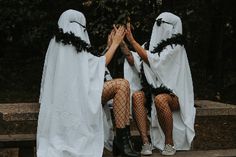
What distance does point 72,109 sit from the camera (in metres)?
4.99

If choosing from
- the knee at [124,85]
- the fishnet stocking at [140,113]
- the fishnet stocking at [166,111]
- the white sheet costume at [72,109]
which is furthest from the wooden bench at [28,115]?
the knee at [124,85]

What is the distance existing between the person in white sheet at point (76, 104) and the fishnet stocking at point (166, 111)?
0.39 m

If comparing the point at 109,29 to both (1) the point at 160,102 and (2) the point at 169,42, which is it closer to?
(2) the point at 169,42

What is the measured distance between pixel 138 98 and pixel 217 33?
10.2m

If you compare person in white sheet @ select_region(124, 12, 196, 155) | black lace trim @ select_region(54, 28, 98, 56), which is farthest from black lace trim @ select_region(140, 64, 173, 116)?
black lace trim @ select_region(54, 28, 98, 56)

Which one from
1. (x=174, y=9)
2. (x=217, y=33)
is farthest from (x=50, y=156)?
(x=217, y=33)

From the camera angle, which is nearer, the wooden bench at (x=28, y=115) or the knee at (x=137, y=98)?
the wooden bench at (x=28, y=115)

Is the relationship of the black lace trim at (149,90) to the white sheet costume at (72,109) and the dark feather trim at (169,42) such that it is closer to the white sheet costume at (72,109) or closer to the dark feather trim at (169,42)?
the dark feather trim at (169,42)

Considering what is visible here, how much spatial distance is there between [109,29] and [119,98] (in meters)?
4.04

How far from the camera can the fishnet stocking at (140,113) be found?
17.5ft

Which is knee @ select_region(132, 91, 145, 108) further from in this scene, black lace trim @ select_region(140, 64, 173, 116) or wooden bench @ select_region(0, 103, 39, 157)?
wooden bench @ select_region(0, 103, 39, 157)

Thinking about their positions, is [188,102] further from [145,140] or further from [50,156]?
[50,156]

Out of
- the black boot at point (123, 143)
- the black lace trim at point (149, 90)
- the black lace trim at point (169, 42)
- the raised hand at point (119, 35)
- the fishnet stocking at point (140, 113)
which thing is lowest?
the black boot at point (123, 143)

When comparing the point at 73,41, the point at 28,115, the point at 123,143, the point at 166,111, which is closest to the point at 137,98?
the point at 166,111
